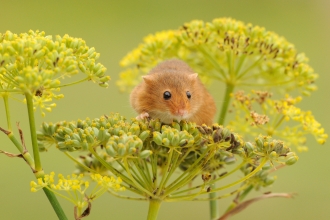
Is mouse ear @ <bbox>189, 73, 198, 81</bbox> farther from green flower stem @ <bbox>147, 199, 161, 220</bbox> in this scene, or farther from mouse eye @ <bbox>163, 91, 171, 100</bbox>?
green flower stem @ <bbox>147, 199, 161, 220</bbox>

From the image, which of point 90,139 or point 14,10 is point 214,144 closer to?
point 90,139

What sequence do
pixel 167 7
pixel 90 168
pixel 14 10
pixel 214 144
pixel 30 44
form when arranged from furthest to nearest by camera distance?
pixel 167 7 → pixel 14 10 → pixel 90 168 → pixel 214 144 → pixel 30 44

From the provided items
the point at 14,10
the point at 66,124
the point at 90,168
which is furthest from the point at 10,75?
the point at 14,10

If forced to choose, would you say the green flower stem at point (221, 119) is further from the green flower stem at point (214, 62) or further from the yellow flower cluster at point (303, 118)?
the yellow flower cluster at point (303, 118)

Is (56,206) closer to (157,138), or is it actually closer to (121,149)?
(121,149)

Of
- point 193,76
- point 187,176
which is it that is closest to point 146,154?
point 187,176

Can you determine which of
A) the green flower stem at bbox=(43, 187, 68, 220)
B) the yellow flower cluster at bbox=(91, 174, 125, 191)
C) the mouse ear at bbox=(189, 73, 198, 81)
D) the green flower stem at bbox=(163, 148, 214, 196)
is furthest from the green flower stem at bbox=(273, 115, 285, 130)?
the green flower stem at bbox=(43, 187, 68, 220)
